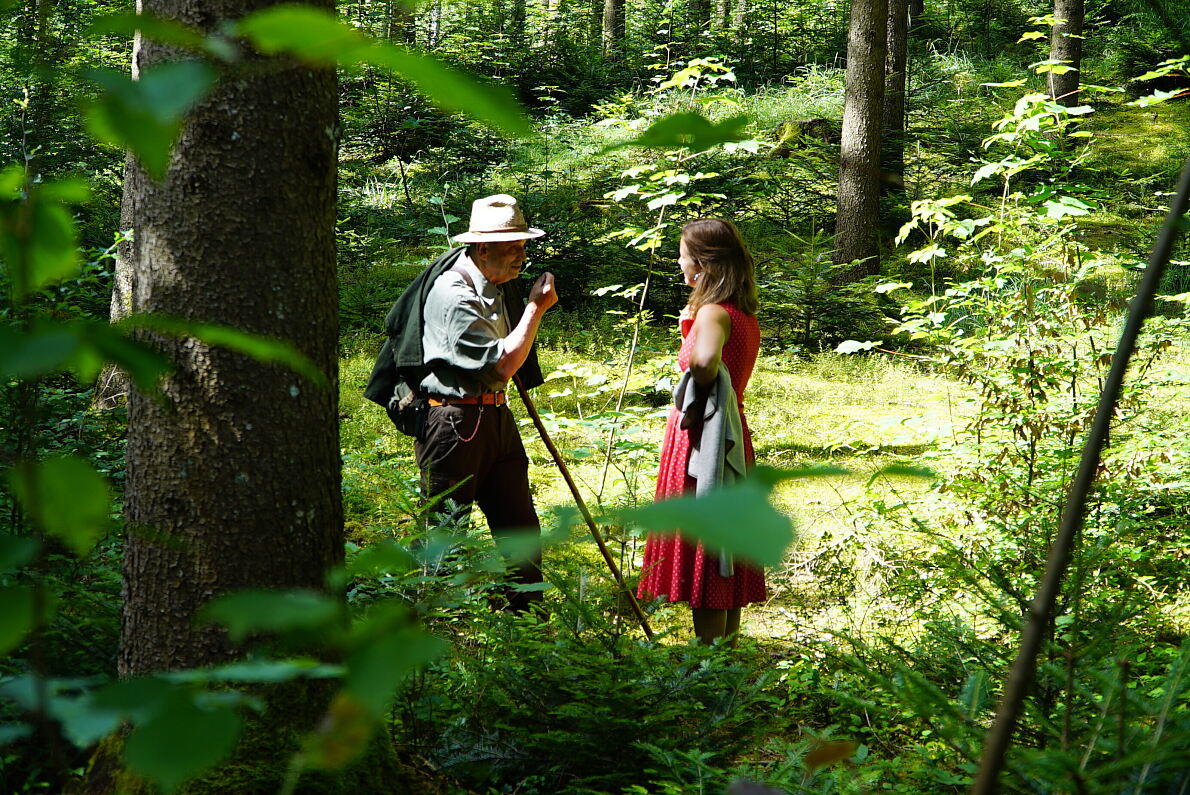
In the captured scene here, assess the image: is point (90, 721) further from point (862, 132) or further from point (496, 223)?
point (862, 132)

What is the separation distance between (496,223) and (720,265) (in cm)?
105

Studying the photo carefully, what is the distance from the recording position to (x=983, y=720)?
262 centimetres

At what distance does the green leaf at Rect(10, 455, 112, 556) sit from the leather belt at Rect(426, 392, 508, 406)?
3.64 meters

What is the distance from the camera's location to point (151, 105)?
44cm

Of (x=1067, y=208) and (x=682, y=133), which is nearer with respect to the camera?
(x=682, y=133)

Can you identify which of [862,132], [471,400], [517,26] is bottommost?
[471,400]

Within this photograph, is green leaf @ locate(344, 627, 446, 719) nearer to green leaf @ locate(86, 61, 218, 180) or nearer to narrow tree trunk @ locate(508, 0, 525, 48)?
green leaf @ locate(86, 61, 218, 180)

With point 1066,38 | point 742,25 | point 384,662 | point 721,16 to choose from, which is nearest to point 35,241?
point 384,662

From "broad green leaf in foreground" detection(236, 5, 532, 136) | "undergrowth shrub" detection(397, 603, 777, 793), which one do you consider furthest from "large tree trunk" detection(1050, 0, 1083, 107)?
"broad green leaf in foreground" detection(236, 5, 532, 136)

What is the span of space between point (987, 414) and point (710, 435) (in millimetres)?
1905

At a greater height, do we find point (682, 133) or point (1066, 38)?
point (1066, 38)

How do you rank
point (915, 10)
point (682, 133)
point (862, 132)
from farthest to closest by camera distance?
point (915, 10), point (862, 132), point (682, 133)

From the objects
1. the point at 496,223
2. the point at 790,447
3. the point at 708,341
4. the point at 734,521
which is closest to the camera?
the point at 734,521

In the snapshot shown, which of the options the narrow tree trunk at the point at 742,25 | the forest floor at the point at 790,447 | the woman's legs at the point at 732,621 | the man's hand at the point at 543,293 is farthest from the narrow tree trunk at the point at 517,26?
the woman's legs at the point at 732,621
